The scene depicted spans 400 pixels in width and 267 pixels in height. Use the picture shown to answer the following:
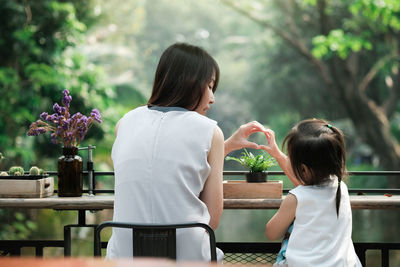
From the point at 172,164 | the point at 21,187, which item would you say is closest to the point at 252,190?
the point at 172,164

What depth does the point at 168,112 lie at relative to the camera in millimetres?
1534

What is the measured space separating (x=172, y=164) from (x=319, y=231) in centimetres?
48

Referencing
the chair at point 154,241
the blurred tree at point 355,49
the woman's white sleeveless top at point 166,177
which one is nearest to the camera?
the chair at point 154,241

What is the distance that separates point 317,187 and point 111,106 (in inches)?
310

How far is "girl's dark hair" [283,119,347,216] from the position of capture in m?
1.63

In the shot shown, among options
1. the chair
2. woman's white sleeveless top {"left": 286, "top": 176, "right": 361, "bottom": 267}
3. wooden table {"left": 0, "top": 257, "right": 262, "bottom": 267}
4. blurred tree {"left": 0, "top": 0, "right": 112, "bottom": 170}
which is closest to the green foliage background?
blurred tree {"left": 0, "top": 0, "right": 112, "bottom": 170}

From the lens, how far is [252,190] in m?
1.98

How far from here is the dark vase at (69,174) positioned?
7.12ft

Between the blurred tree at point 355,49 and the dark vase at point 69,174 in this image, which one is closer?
the dark vase at point 69,174

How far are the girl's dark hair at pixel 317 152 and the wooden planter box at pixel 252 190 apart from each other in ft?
1.04

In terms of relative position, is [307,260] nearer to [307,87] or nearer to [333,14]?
[333,14]

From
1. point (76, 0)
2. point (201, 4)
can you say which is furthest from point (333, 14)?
point (201, 4)

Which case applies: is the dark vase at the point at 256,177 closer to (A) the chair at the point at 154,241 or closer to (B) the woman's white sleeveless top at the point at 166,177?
(B) the woman's white sleeveless top at the point at 166,177

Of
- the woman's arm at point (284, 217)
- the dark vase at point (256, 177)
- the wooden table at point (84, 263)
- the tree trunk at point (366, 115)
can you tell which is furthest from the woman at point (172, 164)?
the tree trunk at point (366, 115)
